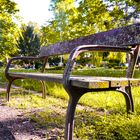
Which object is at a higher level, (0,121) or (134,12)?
(134,12)

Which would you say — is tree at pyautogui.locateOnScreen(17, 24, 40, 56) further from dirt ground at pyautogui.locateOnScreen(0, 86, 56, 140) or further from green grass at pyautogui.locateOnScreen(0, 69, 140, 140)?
dirt ground at pyautogui.locateOnScreen(0, 86, 56, 140)

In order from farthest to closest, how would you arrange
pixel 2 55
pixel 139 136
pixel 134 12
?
1. pixel 2 55
2. pixel 134 12
3. pixel 139 136

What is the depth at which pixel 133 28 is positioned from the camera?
10.6ft

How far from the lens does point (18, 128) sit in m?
3.35

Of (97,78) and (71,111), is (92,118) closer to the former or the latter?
(97,78)

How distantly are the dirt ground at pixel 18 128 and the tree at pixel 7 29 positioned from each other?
12.0 meters

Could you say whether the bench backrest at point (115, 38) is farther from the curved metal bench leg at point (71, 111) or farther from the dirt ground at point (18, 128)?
the dirt ground at point (18, 128)

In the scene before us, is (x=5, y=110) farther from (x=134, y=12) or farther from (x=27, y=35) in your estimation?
(x=27, y=35)

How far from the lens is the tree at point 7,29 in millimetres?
15828

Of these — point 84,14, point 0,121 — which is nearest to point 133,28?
point 0,121

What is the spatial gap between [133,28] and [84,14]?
568 inches

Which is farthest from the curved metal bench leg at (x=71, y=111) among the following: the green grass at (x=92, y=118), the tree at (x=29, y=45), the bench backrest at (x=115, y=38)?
the tree at (x=29, y=45)

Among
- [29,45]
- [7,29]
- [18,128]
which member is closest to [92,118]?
[18,128]

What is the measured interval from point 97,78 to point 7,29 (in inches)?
554
